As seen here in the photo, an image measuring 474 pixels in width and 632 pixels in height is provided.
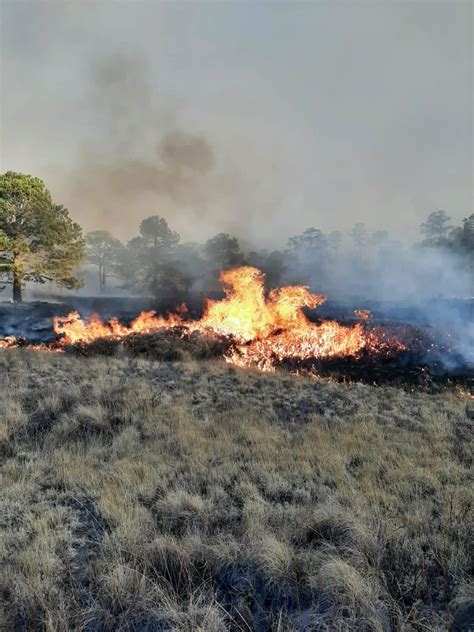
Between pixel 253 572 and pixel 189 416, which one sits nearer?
pixel 253 572

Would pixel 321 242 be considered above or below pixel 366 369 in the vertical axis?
above

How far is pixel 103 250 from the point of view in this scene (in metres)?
60.3

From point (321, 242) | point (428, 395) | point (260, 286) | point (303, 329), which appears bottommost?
point (428, 395)

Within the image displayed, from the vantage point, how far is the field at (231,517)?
2783mm

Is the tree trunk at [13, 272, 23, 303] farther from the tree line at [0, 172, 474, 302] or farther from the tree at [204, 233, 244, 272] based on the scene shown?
the tree at [204, 233, 244, 272]

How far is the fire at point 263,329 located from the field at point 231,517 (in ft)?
22.0

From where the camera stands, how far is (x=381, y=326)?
17828mm

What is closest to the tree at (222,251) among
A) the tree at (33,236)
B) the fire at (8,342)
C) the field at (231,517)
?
the tree at (33,236)

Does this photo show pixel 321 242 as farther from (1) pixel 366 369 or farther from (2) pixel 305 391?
(2) pixel 305 391

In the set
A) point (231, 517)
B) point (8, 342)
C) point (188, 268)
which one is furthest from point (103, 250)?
point (231, 517)

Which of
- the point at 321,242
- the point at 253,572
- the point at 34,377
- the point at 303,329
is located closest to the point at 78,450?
the point at 253,572

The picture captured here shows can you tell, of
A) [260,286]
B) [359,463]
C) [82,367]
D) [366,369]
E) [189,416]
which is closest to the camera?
[359,463]

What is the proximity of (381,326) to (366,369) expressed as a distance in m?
5.06

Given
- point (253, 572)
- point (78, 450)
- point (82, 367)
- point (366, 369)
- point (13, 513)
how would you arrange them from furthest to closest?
point (366, 369) → point (82, 367) → point (78, 450) → point (13, 513) → point (253, 572)
